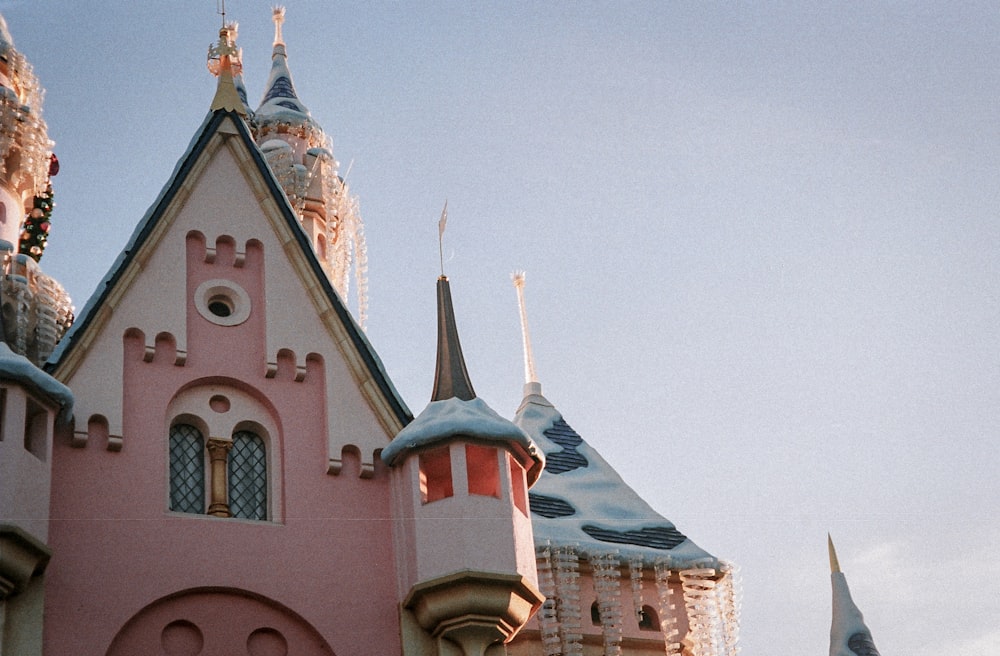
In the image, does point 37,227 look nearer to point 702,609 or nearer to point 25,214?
point 25,214

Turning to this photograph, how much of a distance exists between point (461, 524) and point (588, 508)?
5445 mm

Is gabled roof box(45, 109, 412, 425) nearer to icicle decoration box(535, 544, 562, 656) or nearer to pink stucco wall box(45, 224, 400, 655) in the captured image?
pink stucco wall box(45, 224, 400, 655)

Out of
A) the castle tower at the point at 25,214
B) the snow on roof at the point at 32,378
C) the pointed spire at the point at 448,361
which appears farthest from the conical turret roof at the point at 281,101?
the snow on roof at the point at 32,378

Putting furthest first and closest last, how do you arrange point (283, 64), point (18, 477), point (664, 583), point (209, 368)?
point (283, 64), point (664, 583), point (209, 368), point (18, 477)

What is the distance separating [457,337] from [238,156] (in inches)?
128

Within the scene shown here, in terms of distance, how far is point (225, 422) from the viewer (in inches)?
719

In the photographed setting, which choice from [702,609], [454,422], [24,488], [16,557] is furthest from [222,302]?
[702,609]

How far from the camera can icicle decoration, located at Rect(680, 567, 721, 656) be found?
21.3 meters

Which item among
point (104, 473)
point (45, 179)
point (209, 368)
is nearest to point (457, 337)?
point (209, 368)

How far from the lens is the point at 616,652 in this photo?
68.5ft

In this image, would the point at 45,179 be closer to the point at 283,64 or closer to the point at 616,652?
the point at 283,64

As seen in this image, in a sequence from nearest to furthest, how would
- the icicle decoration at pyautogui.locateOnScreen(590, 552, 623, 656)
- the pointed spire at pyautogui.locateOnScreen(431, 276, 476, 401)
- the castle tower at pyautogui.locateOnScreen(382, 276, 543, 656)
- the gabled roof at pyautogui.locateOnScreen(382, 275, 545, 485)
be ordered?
1. the castle tower at pyautogui.locateOnScreen(382, 276, 543, 656)
2. the gabled roof at pyautogui.locateOnScreen(382, 275, 545, 485)
3. the pointed spire at pyautogui.locateOnScreen(431, 276, 476, 401)
4. the icicle decoration at pyautogui.locateOnScreen(590, 552, 623, 656)

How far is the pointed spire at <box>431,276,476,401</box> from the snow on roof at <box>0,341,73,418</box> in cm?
379

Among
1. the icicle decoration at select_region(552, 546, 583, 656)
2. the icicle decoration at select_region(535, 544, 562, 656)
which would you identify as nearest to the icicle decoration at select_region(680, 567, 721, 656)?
the icicle decoration at select_region(552, 546, 583, 656)
